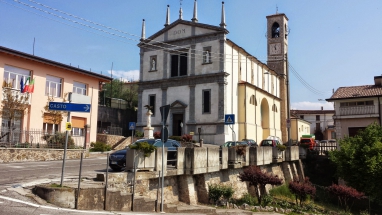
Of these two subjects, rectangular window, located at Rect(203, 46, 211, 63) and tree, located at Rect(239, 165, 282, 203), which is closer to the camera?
tree, located at Rect(239, 165, 282, 203)

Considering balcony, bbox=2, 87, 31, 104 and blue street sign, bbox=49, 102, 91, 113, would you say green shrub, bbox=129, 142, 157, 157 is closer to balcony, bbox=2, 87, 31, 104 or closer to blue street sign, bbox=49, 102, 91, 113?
blue street sign, bbox=49, 102, 91, 113

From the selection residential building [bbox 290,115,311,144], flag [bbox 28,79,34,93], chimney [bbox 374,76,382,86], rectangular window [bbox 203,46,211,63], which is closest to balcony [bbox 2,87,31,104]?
flag [bbox 28,79,34,93]

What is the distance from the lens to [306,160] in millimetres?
30109

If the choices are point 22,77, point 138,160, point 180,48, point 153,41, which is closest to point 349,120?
point 180,48

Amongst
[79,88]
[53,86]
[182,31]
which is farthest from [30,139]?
[182,31]

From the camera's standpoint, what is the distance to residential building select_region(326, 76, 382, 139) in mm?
31759

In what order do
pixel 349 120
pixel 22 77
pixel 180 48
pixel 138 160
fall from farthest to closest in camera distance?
pixel 180 48 < pixel 349 120 < pixel 22 77 < pixel 138 160

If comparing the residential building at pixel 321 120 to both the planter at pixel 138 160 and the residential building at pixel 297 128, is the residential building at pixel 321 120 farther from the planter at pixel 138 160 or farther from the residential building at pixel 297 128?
the planter at pixel 138 160

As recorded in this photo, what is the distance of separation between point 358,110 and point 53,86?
27.8m

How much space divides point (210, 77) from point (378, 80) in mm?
17279

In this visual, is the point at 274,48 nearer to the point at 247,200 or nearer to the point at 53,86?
the point at 53,86

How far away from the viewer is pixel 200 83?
36750 millimetres

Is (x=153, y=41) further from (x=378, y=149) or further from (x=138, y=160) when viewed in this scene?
(x=138, y=160)

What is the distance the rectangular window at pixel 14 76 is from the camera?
2430 centimetres
